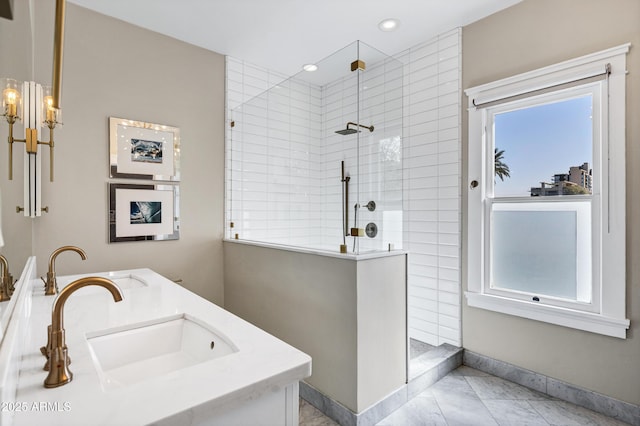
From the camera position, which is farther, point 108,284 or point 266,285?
point 266,285

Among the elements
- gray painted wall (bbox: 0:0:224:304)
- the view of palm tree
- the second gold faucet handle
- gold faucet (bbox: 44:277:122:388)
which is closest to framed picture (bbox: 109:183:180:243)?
gray painted wall (bbox: 0:0:224:304)

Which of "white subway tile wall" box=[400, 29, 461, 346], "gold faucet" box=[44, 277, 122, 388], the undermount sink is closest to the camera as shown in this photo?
"gold faucet" box=[44, 277, 122, 388]

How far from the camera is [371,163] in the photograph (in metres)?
2.01

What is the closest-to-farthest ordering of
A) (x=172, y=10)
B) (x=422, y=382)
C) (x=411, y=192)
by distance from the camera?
(x=422, y=382)
(x=172, y=10)
(x=411, y=192)

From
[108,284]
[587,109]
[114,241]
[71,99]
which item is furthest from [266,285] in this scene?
[587,109]

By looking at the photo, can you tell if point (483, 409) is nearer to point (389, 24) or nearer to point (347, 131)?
point (347, 131)

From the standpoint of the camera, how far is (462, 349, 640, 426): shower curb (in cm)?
184

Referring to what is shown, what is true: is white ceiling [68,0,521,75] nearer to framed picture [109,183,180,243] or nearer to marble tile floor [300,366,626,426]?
framed picture [109,183,180,243]

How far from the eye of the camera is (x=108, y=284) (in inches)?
32.0

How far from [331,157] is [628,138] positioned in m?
1.73

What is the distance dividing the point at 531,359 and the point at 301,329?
1597mm

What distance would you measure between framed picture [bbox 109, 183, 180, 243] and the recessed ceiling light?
2.14 m

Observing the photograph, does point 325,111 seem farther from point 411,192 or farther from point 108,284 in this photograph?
point 108,284

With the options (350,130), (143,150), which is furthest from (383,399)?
(143,150)
